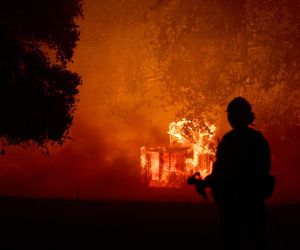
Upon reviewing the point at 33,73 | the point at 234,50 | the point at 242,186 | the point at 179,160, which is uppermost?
the point at 234,50

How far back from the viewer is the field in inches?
361

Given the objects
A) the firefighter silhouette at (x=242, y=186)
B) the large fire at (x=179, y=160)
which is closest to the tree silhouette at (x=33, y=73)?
the firefighter silhouette at (x=242, y=186)

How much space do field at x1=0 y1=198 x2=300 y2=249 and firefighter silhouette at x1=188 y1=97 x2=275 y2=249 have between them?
50.8 inches

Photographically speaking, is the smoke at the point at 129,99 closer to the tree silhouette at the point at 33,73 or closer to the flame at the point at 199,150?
the flame at the point at 199,150

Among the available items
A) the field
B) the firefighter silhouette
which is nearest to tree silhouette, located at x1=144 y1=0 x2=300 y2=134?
the field

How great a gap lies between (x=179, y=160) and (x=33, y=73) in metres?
17.4

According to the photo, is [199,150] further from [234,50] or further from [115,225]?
[115,225]

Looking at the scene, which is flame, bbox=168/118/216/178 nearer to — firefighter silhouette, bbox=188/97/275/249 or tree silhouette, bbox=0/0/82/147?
tree silhouette, bbox=0/0/82/147

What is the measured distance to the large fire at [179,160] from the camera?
1174 inches

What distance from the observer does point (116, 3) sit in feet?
128

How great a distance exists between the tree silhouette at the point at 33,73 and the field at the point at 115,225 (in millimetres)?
2625

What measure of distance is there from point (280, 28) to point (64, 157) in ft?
71.8

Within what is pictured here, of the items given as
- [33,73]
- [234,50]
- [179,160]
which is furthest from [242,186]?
[179,160]

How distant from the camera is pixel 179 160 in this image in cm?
3038
